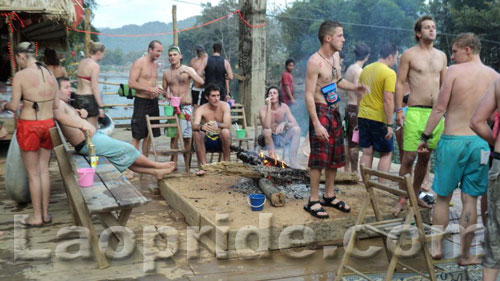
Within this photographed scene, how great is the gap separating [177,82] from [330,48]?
3.21m

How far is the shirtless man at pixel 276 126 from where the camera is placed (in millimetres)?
7176

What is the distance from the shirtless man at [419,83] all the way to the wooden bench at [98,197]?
2.64m

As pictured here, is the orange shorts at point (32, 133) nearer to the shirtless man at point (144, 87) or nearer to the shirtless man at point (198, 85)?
the shirtless man at point (144, 87)

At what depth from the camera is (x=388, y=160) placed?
5.32 metres

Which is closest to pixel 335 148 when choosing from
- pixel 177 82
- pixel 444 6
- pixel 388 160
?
pixel 388 160

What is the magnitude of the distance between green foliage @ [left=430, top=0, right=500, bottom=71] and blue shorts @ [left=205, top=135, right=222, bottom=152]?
2124 centimetres

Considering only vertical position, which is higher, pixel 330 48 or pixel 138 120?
pixel 330 48

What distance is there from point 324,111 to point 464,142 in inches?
51.8

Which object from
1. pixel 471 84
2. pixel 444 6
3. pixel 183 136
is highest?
pixel 444 6

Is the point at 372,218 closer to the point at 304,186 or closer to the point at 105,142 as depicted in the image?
the point at 304,186

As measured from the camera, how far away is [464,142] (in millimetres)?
3639

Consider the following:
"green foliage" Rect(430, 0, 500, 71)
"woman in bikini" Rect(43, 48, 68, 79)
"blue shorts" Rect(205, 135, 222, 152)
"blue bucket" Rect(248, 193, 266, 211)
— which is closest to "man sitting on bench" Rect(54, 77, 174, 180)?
"blue bucket" Rect(248, 193, 266, 211)

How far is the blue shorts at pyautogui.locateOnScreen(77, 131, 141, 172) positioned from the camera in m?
4.64

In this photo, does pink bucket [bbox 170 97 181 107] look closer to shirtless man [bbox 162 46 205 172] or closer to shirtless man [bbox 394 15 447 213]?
shirtless man [bbox 162 46 205 172]
